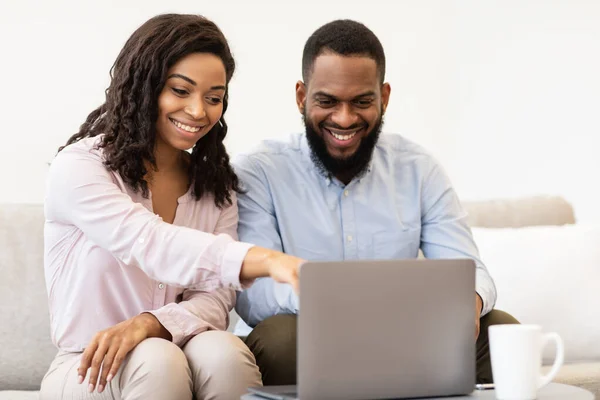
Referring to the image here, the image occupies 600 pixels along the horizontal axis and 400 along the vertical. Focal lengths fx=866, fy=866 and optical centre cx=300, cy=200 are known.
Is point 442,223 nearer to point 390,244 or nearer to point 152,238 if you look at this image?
point 390,244

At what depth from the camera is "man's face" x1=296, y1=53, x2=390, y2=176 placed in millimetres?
2100

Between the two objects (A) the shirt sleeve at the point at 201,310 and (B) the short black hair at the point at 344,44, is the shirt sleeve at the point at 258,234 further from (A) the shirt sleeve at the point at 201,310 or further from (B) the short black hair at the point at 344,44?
(B) the short black hair at the point at 344,44

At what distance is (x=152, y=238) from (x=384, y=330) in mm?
533

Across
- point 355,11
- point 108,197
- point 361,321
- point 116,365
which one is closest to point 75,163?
point 108,197

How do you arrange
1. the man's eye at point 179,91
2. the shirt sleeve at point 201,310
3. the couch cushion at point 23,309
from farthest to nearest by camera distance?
the couch cushion at point 23,309, the man's eye at point 179,91, the shirt sleeve at point 201,310

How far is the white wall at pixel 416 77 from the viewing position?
3.07m

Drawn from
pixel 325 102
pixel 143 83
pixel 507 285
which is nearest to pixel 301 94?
pixel 325 102

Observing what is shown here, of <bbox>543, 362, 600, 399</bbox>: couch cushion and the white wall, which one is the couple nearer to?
<bbox>543, 362, 600, 399</bbox>: couch cushion

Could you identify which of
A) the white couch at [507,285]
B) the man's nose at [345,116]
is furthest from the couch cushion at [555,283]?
the man's nose at [345,116]

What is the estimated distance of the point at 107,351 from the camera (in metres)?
1.60

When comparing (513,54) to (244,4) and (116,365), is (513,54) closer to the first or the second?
(244,4)

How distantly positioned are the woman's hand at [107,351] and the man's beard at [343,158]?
2.39ft

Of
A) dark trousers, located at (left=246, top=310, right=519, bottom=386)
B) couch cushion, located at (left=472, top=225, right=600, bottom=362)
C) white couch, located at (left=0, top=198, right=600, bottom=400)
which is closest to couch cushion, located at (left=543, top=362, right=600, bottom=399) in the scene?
white couch, located at (left=0, top=198, right=600, bottom=400)

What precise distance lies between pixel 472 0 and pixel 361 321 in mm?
2852
